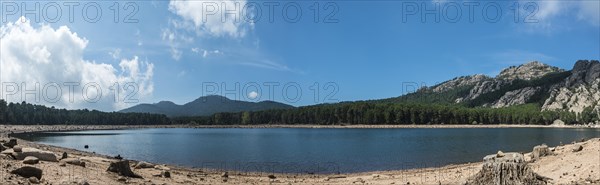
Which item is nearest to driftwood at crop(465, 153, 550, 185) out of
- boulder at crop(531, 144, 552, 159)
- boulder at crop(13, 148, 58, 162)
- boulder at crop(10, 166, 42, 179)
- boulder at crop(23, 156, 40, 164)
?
boulder at crop(531, 144, 552, 159)

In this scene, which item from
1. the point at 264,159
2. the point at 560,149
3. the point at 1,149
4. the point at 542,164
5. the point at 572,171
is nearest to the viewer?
the point at 1,149

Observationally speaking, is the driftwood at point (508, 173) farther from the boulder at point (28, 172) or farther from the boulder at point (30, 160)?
the boulder at point (30, 160)

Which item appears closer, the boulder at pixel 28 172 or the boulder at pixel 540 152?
the boulder at pixel 28 172

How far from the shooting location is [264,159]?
209 feet

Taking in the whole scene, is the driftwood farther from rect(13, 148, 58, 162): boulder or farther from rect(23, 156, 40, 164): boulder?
rect(13, 148, 58, 162): boulder

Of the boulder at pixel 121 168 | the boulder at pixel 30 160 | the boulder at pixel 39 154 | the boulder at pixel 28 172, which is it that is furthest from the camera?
the boulder at pixel 121 168

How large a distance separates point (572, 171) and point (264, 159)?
44.1 m

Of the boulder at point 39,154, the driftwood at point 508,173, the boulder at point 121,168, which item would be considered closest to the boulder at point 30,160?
the boulder at point 39,154

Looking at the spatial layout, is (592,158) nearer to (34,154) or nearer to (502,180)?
(502,180)

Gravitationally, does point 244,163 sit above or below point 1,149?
below

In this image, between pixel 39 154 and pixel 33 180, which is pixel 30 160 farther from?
pixel 33 180

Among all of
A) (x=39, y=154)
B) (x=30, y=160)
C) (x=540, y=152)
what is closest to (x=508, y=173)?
(x=540, y=152)

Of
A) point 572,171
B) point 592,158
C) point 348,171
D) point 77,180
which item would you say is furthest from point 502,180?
point 348,171

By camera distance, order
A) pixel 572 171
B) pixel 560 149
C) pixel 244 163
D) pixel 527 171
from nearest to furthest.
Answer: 1. pixel 527 171
2. pixel 572 171
3. pixel 560 149
4. pixel 244 163
